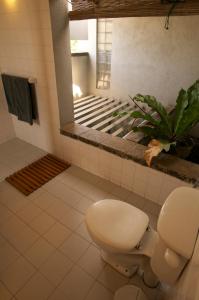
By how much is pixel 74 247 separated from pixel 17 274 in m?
0.38

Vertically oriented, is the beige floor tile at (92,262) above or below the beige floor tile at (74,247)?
below

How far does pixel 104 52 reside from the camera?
3.32m

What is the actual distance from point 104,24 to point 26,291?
358cm

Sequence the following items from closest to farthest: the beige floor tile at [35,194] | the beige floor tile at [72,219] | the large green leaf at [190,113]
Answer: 1. the large green leaf at [190,113]
2. the beige floor tile at [72,219]
3. the beige floor tile at [35,194]

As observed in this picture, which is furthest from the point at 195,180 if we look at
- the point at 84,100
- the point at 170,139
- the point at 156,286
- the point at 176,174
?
the point at 84,100

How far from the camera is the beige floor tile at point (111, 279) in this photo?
1125 millimetres

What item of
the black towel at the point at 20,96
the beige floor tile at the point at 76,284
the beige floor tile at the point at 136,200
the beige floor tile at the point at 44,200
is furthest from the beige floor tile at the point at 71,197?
the black towel at the point at 20,96

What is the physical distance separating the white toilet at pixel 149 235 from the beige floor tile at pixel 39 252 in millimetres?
385

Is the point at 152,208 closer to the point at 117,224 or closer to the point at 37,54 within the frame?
the point at 117,224

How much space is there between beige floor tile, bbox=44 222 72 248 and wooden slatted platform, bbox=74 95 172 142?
38.5 inches

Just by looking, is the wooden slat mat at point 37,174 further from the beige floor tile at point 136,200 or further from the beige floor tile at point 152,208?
the beige floor tile at point 152,208

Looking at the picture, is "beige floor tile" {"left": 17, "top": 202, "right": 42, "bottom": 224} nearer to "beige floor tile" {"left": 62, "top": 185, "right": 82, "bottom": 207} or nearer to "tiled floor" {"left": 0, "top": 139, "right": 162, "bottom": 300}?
"tiled floor" {"left": 0, "top": 139, "right": 162, "bottom": 300}

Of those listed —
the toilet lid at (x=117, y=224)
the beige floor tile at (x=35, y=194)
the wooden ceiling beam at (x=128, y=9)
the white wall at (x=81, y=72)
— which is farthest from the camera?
the white wall at (x=81, y=72)

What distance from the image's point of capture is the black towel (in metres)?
1.96
